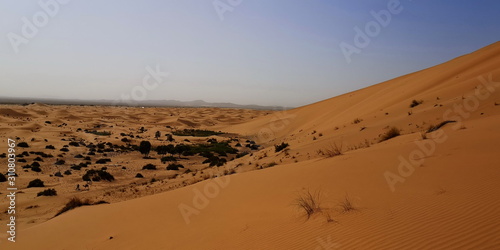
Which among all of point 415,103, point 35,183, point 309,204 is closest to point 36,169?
point 35,183

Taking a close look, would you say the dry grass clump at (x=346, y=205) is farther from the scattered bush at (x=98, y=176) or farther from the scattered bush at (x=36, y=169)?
the scattered bush at (x=36, y=169)

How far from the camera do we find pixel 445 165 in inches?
263

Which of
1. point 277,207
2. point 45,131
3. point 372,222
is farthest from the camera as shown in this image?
point 45,131

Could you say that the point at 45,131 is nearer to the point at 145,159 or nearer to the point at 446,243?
the point at 145,159

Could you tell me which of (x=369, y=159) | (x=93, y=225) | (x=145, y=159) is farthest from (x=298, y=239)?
(x=145, y=159)

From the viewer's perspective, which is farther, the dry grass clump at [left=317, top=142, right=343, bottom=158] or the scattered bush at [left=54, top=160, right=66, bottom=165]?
the scattered bush at [left=54, top=160, right=66, bottom=165]

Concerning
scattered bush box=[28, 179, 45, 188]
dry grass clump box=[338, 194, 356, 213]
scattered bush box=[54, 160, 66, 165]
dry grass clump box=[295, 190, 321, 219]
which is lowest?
scattered bush box=[54, 160, 66, 165]

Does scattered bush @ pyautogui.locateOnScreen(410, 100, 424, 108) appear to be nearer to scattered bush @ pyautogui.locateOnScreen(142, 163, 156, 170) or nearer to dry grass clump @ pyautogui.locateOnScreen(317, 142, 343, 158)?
dry grass clump @ pyautogui.locateOnScreen(317, 142, 343, 158)

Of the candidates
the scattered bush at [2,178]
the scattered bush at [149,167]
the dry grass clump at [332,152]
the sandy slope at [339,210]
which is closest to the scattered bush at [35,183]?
the scattered bush at [2,178]

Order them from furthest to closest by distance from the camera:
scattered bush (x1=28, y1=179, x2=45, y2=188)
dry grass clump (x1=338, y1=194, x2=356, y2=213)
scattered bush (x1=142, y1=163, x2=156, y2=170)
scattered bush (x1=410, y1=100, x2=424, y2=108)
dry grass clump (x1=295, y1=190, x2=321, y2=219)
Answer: scattered bush (x1=142, y1=163, x2=156, y2=170), scattered bush (x1=410, y1=100, x2=424, y2=108), scattered bush (x1=28, y1=179, x2=45, y2=188), dry grass clump (x1=295, y1=190, x2=321, y2=219), dry grass clump (x1=338, y1=194, x2=356, y2=213)

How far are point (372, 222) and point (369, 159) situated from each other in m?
3.99

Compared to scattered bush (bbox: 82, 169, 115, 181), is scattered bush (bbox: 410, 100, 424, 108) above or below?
above

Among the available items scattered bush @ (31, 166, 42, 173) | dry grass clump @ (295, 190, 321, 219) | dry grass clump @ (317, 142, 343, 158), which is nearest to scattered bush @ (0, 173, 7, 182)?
scattered bush @ (31, 166, 42, 173)

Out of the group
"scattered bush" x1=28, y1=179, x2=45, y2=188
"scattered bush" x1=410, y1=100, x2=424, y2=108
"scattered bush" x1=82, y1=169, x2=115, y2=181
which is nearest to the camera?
"scattered bush" x1=28, y1=179, x2=45, y2=188
